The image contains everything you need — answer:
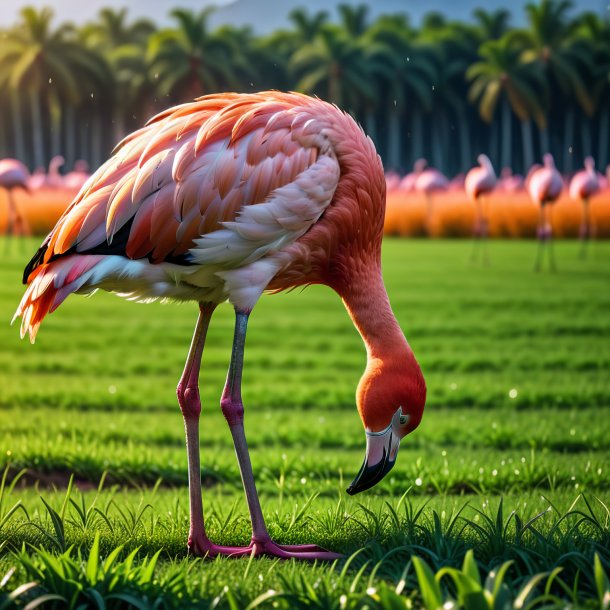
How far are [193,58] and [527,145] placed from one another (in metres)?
8.70

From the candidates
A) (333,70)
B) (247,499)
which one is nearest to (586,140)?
(333,70)

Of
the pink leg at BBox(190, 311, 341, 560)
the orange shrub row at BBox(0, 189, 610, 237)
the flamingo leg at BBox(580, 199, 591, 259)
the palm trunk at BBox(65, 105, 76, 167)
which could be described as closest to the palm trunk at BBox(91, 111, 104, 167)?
the palm trunk at BBox(65, 105, 76, 167)

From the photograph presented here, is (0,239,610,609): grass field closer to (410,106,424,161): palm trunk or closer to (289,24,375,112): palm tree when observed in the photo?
(289,24,375,112): palm tree

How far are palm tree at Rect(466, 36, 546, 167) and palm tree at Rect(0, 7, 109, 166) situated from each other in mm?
8460

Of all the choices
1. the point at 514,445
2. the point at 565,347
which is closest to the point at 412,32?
the point at 565,347

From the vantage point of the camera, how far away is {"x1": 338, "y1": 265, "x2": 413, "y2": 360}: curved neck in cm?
385

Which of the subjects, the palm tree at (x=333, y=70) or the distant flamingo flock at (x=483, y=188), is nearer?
→ the distant flamingo flock at (x=483, y=188)

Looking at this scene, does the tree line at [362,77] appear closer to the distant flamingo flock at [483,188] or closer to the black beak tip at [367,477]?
the distant flamingo flock at [483,188]

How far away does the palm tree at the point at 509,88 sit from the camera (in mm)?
18734

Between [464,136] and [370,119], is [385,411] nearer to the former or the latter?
[464,136]

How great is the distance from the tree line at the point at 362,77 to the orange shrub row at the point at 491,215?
1252 mm

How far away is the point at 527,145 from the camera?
67.1ft

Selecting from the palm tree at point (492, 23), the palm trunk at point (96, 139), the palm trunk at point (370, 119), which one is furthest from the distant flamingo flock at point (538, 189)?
the palm trunk at point (96, 139)

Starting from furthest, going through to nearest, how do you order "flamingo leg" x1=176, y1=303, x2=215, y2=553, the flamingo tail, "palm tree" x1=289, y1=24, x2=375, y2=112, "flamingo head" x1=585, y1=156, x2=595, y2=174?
1. "palm tree" x1=289, y1=24, x2=375, y2=112
2. "flamingo head" x1=585, y1=156, x2=595, y2=174
3. "flamingo leg" x1=176, y1=303, x2=215, y2=553
4. the flamingo tail
